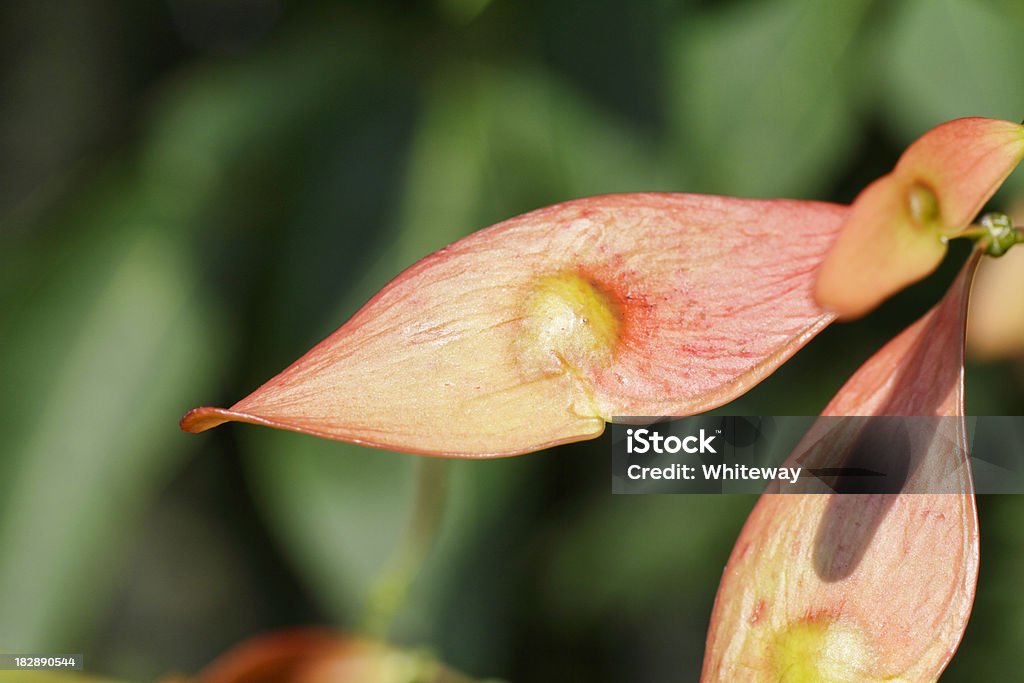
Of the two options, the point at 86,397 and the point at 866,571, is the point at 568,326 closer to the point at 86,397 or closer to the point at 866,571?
the point at 866,571

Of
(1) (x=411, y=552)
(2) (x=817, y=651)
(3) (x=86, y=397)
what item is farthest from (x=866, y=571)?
(3) (x=86, y=397)

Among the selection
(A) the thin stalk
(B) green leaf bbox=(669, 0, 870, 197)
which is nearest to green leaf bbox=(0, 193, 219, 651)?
(A) the thin stalk

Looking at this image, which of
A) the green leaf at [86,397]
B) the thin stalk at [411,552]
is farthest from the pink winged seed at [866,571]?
the green leaf at [86,397]

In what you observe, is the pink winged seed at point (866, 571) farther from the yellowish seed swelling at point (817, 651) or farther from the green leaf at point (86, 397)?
the green leaf at point (86, 397)

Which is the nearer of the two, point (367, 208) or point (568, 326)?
point (568, 326)

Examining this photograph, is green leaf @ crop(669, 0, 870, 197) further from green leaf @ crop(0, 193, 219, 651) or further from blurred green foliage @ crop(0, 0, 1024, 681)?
green leaf @ crop(0, 193, 219, 651)

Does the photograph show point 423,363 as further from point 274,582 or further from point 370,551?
point 274,582

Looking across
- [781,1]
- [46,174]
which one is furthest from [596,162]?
[46,174]

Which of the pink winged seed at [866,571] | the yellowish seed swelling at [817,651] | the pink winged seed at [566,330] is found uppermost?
the pink winged seed at [566,330]
